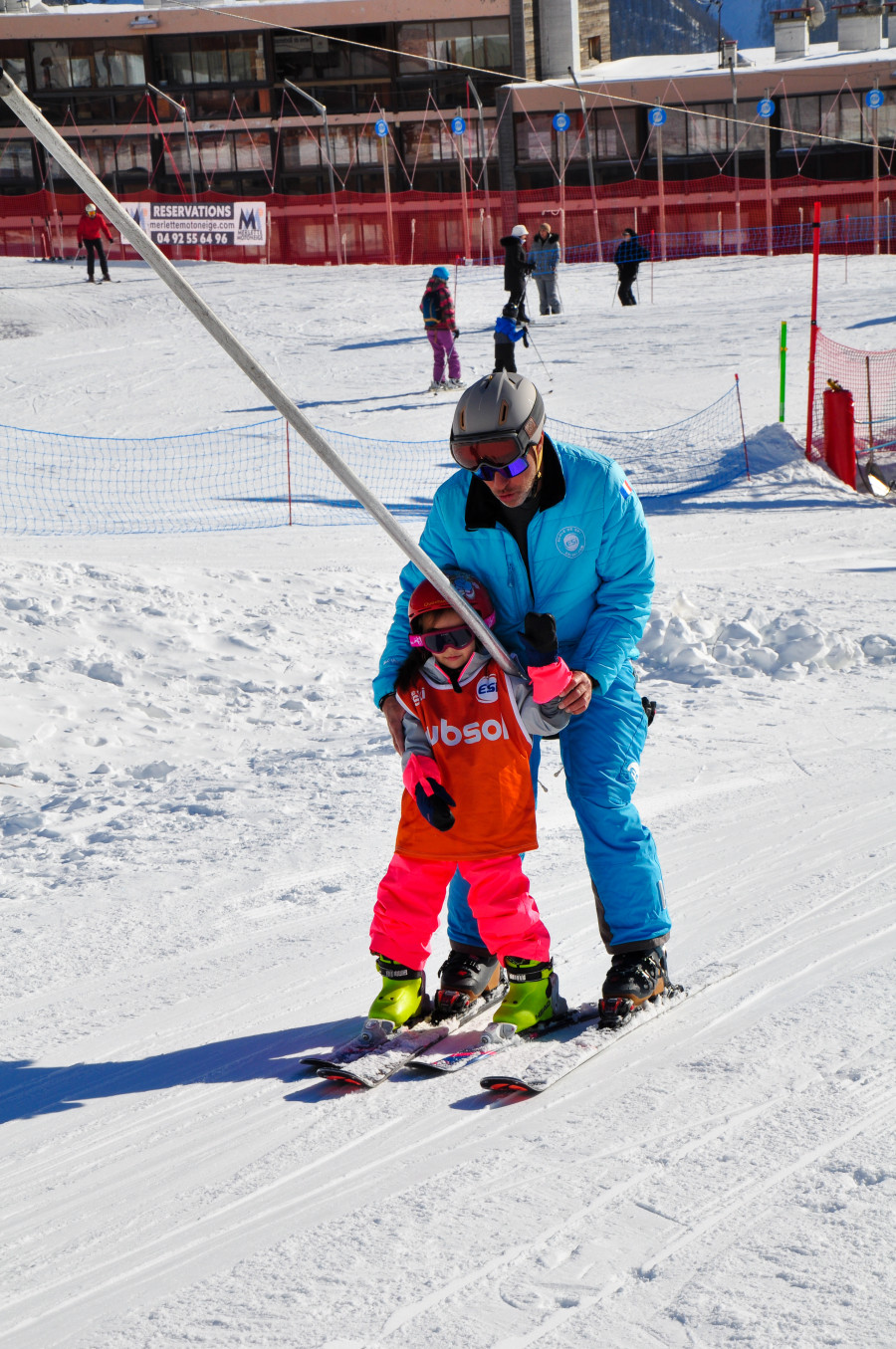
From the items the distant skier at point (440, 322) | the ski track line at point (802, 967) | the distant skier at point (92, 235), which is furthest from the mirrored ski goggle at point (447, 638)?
the distant skier at point (92, 235)

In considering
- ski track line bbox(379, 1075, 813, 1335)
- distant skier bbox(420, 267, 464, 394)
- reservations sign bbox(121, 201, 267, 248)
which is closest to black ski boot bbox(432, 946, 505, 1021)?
ski track line bbox(379, 1075, 813, 1335)

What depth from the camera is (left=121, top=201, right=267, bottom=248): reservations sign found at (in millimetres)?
26938

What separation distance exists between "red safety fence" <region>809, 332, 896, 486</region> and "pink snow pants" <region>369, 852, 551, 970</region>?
39.0ft

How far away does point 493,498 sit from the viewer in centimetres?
336

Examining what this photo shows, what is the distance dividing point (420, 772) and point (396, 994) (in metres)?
0.62

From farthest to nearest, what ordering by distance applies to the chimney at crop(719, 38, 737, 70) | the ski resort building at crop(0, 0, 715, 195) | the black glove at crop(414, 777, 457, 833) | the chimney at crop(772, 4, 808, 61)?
the ski resort building at crop(0, 0, 715, 195) → the chimney at crop(772, 4, 808, 61) → the chimney at crop(719, 38, 737, 70) → the black glove at crop(414, 777, 457, 833)

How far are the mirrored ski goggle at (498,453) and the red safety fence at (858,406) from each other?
11.7m

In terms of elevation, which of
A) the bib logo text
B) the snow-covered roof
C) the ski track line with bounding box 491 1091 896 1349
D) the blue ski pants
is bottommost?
the ski track line with bounding box 491 1091 896 1349

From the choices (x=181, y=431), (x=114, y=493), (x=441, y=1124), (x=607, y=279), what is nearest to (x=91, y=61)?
(x=607, y=279)

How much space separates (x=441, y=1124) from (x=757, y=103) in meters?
→ 37.3

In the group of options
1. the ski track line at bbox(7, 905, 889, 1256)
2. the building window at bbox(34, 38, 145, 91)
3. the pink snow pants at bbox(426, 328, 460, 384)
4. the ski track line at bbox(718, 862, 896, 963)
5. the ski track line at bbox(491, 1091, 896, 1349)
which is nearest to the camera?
the ski track line at bbox(491, 1091, 896, 1349)

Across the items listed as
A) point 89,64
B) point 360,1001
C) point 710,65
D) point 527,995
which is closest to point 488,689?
point 527,995

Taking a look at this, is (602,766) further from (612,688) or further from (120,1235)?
(120,1235)

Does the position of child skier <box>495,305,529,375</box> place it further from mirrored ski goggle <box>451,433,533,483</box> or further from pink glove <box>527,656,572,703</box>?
pink glove <box>527,656,572,703</box>
